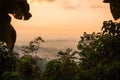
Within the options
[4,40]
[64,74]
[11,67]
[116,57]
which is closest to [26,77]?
[11,67]

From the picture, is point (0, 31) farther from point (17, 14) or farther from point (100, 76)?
point (100, 76)

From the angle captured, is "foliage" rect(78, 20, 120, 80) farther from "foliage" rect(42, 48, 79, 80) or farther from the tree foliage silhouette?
the tree foliage silhouette

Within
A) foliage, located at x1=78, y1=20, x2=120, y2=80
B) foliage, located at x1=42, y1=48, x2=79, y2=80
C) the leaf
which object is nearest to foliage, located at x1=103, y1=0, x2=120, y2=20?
the leaf

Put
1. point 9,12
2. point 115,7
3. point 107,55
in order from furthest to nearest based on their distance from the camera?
point 107,55 < point 115,7 < point 9,12

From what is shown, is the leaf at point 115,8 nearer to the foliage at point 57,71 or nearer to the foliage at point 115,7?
the foliage at point 115,7

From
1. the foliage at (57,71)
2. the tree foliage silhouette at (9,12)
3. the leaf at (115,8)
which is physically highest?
the foliage at (57,71)

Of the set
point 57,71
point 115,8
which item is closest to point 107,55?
point 57,71

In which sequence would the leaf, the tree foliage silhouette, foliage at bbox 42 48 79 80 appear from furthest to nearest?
foliage at bbox 42 48 79 80 < the leaf < the tree foliage silhouette

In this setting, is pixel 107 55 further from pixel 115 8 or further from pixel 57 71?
pixel 115 8

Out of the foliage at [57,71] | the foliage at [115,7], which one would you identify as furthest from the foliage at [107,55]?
the foliage at [115,7]

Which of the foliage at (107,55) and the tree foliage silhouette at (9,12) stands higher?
the foliage at (107,55)

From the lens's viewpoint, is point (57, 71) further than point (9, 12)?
Yes

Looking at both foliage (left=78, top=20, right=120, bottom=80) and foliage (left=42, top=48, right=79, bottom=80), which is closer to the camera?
foliage (left=78, top=20, right=120, bottom=80)

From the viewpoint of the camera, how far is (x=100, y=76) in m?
19.7
